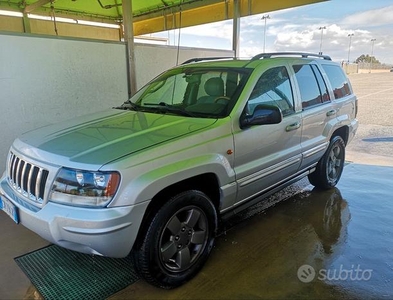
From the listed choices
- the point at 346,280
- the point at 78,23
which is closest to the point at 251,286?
the point at 346,280

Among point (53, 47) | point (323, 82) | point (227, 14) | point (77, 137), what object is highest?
point (227, 14)

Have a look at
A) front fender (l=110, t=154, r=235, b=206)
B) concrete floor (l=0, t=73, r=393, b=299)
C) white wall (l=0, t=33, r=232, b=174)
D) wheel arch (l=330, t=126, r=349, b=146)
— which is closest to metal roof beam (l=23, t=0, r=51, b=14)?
white wall (l=0, t=33, r=232, b=174)

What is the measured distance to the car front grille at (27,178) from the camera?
7.09ft

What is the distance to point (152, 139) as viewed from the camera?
2.31m

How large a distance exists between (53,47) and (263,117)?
11.2 ft

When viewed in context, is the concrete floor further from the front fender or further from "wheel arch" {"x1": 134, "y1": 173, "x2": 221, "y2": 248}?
the front fender

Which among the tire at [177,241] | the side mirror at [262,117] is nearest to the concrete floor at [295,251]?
the tire at [177,241]

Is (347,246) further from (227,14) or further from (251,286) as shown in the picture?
(227,14)

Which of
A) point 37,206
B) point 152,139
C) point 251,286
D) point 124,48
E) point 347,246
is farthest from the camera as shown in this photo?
point 124,48

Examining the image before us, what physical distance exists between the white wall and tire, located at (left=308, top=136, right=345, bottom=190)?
340 centimetres

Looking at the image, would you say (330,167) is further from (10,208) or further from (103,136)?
(10,208)

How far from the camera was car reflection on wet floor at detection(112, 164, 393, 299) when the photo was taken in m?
2.42

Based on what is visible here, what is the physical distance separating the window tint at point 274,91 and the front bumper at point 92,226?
1.52m

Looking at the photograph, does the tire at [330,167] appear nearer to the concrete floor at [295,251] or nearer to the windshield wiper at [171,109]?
the concrete floor at [295,251]
